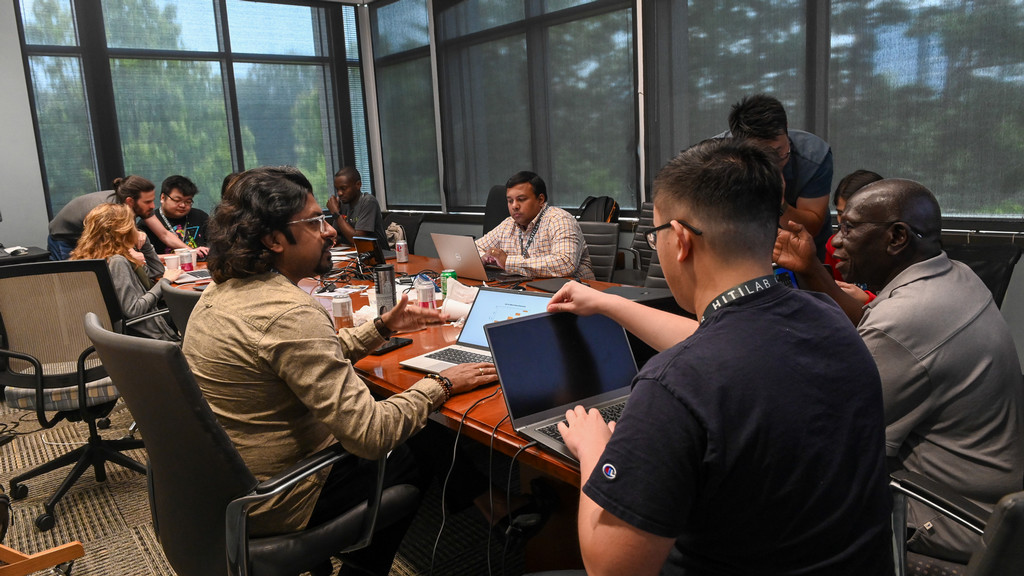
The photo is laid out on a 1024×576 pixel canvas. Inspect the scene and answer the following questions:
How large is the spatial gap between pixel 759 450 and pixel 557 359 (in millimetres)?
761

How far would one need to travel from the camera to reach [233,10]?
22.6 ft

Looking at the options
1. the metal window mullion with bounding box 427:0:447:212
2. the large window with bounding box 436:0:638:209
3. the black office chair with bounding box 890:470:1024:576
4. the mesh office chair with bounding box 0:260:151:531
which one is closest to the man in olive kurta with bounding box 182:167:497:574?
the black office chair with bounding box 890:470:1024:576

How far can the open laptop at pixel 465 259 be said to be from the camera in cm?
341

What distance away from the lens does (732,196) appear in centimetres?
101

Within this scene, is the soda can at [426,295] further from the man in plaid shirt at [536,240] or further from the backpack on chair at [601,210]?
the backpack on chair at [601,210]

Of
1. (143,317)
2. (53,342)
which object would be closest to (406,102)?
(143,317)

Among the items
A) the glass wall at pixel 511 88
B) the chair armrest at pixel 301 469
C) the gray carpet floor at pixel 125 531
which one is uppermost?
the glass wall at pixel 511 88

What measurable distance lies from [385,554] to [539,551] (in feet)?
1.54

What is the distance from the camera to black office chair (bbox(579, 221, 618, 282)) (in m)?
4.15

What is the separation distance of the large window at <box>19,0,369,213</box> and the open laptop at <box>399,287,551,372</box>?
564 centimetres

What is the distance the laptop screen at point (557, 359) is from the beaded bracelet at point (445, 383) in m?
0.29

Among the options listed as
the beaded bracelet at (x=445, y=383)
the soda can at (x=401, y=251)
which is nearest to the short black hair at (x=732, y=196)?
the beaded bracelet at (x=445, y=383)

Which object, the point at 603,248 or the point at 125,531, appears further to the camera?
the point at 603,248

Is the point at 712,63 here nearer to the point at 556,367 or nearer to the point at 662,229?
the point at 556,367
